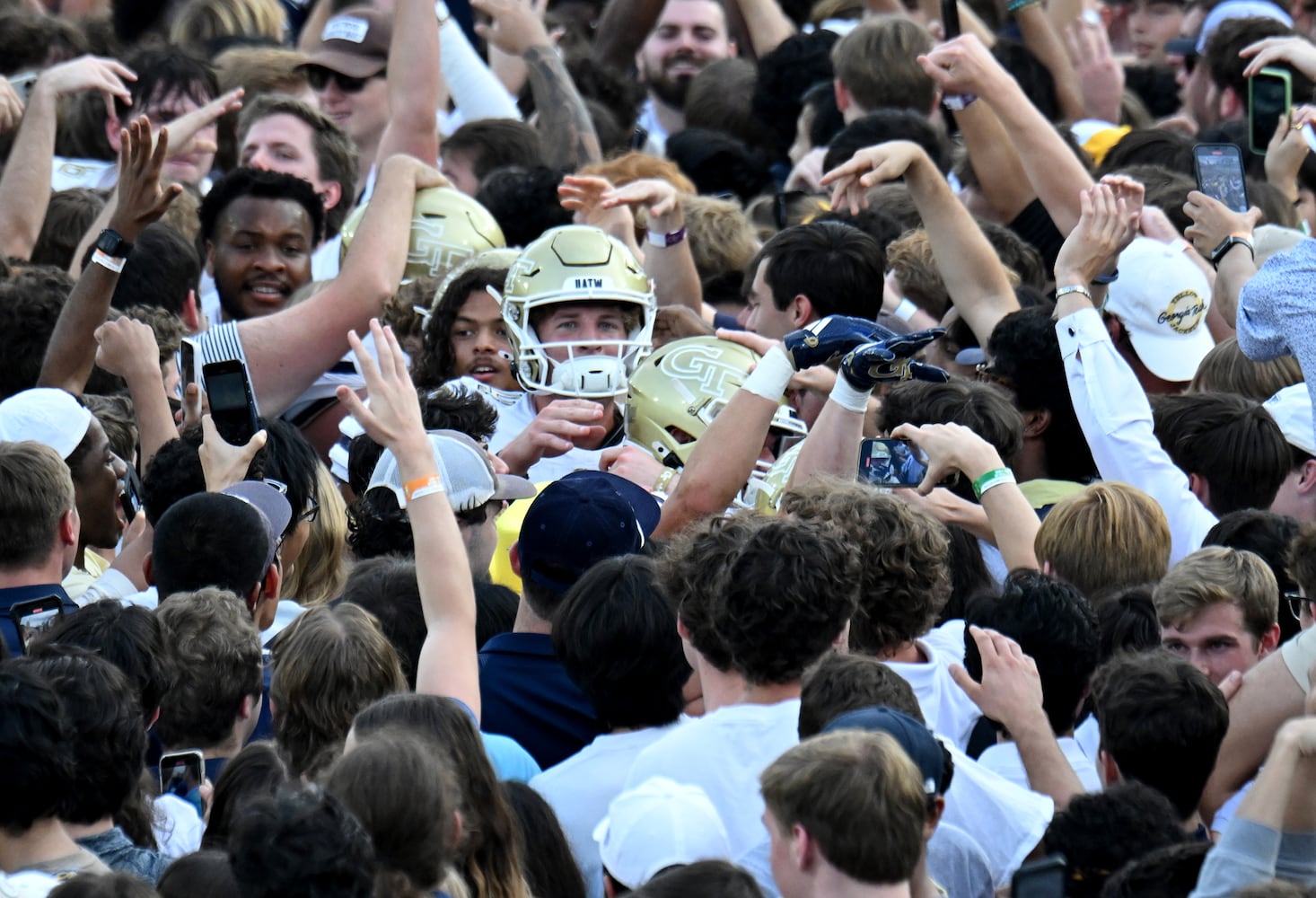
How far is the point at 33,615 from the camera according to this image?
445 cm

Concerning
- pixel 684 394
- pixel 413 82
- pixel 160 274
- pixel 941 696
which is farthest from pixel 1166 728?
pixel 413 82

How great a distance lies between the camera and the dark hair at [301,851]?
2797 millimetres

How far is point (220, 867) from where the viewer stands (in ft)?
10.1

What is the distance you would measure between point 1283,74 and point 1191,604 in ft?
11.7

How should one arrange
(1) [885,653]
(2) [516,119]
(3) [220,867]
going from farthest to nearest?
(2) [516,119]
(1) [885,653]
(3) [220,867]

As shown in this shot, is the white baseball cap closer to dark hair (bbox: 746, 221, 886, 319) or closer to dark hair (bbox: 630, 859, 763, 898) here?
dark hair (bbox: 630, 859, 763, 898)

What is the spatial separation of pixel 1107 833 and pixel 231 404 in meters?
2.76

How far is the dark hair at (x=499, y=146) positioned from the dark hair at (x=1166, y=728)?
5.32 meters

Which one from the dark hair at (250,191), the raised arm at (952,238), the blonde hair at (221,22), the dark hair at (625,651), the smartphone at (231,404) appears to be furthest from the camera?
the blonde hair at (221,22)

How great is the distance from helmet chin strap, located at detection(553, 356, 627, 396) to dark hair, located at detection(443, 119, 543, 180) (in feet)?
8.12

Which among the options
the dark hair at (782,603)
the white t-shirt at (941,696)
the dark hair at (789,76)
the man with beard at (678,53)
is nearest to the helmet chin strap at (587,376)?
the white t-shirt at (941,696)

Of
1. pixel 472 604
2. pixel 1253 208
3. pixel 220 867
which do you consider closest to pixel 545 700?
pixel 472 604

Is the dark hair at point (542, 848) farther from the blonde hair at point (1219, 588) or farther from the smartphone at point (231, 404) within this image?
the smartphone at point (231, 404)

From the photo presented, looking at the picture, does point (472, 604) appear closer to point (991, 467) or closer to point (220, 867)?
point (220, 867)
